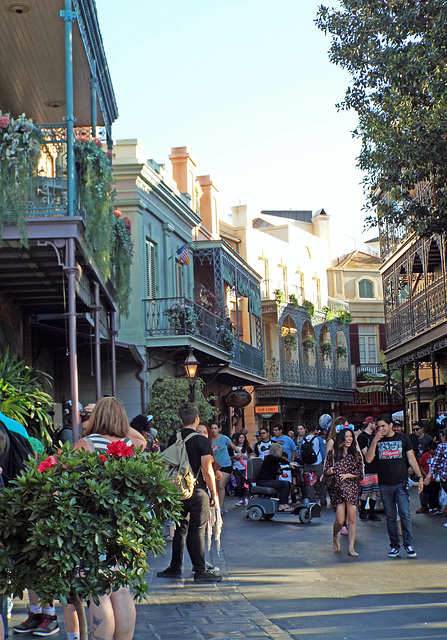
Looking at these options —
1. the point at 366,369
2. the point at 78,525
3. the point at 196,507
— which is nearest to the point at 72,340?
the point at 196,507

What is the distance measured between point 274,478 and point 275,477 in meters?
0.03

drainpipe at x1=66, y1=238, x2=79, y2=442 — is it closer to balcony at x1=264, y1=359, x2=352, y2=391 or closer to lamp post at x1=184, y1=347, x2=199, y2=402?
lamp post at x1=184, y1=347, x2=199, y2=402

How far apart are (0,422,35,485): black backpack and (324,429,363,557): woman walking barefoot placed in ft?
22.2

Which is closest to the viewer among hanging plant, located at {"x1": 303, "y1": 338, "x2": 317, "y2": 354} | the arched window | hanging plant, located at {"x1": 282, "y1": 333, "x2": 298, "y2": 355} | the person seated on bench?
the person seated on bench

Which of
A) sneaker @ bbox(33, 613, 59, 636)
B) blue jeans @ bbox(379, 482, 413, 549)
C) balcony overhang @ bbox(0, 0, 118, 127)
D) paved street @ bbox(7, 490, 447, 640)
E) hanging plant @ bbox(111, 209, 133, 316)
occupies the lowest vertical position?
paved street @ bbox(7, 490, 447, 640)

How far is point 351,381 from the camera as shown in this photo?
53.3 metres

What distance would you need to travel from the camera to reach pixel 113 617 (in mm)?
5102

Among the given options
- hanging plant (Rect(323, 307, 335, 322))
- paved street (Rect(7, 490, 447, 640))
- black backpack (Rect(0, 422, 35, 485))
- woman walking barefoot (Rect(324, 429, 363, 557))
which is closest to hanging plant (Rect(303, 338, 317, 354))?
hanging plant (Rect(323, 307, 335, 322))

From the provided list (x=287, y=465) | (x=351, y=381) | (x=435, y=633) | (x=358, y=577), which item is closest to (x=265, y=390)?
(x=351, y=381)

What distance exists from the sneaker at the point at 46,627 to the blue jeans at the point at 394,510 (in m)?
5.11

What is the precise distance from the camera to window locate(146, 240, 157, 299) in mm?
24375

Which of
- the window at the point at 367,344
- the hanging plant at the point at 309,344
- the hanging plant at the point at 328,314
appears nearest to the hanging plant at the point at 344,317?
the hanging plant at the point at 328,314

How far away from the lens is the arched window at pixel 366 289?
57219 mm

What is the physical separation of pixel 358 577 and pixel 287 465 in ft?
26.7
